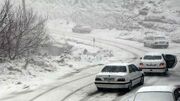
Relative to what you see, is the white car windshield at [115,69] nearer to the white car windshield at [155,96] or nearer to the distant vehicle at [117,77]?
the distant vehicle at [117,77]

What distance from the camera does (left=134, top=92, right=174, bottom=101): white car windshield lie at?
13445mm

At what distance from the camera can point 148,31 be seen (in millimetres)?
61031

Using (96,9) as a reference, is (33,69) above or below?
below

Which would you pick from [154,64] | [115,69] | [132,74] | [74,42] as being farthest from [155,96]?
[74,42]

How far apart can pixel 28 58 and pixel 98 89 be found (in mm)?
10936

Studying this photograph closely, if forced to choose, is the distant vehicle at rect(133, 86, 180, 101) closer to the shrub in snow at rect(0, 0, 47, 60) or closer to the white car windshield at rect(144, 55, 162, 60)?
the white car windshield at rect(144, 55, 162, 60)

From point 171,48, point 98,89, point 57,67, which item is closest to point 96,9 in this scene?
point 171,48

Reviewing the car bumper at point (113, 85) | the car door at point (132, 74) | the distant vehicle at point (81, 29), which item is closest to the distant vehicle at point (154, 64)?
the car door at point (132, 74)

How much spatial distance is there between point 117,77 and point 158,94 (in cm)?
776

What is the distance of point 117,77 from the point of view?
21375 mm

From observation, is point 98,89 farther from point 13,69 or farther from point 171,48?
point 171,48

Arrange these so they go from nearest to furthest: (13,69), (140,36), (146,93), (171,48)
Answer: (146,93) → (13,69) → (171,48) → (140,36)

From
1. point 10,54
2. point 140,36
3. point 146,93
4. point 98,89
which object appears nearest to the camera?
point 146,93

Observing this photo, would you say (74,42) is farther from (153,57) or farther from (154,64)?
(154,64)
